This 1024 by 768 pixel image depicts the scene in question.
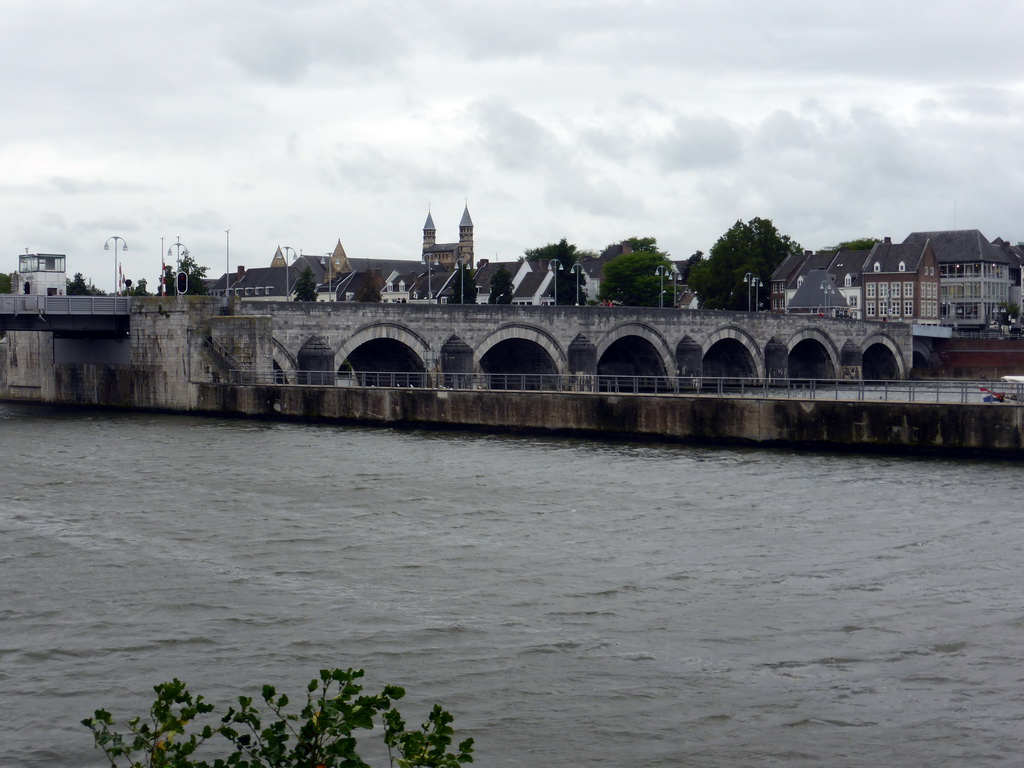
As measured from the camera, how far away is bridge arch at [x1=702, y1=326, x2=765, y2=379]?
239ft

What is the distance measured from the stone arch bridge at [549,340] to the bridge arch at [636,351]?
0.08 meters

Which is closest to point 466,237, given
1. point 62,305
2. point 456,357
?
point 456,357

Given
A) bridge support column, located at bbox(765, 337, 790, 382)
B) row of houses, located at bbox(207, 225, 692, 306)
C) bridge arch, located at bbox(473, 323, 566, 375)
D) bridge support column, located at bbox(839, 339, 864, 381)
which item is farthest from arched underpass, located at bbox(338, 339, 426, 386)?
row of houses, located at bbox(207, 225, 692, 306)

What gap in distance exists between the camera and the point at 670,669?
13.8 metres

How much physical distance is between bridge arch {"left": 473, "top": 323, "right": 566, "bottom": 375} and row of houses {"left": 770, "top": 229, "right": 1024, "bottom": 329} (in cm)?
5472

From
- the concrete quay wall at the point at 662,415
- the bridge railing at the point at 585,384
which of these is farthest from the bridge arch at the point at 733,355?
the concrete quay wall at the point at 662,415

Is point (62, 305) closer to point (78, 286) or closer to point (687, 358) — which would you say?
point (687, 358)

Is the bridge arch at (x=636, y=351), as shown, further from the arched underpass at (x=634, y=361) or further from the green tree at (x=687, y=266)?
the green tree at (x=687, y=266)

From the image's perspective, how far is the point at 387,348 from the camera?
56.2 meters

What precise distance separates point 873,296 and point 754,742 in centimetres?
11173

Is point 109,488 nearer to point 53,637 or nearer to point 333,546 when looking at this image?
point 333,546

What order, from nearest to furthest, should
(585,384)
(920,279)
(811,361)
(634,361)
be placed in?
(585,384)
(634,361)
(811,361)
(920,279)

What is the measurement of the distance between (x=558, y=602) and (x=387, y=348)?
40135mm

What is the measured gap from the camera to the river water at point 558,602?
12.2 meters
